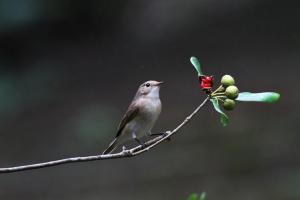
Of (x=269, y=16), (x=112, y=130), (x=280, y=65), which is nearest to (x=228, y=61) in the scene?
(x=280, y=65)

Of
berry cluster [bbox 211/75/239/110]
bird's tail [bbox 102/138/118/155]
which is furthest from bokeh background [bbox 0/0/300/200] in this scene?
berry cluster [bbox 211/75/239/110]

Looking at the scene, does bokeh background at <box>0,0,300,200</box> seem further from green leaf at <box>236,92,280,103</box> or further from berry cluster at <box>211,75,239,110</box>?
green leaf at <box>236,92,280,103</box>

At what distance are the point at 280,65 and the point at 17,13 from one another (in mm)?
3531

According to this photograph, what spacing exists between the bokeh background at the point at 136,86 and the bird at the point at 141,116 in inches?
116

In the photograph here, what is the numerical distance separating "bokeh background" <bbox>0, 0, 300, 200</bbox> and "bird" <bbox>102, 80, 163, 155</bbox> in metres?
2.95

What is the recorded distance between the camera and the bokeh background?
6789mm

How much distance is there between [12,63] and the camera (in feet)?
30.9

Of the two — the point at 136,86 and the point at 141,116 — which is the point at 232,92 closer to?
the point at 141,116

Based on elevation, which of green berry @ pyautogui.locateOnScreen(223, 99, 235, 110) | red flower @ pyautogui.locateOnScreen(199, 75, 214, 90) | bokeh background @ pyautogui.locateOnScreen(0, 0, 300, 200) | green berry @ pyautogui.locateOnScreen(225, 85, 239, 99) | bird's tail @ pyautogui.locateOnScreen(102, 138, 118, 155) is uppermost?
bokeh background @ pyautogui.locateOnScreen(0, 0, 300, 200)

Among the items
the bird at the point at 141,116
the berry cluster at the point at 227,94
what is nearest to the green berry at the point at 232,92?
the berry cluster at the point at 227,94

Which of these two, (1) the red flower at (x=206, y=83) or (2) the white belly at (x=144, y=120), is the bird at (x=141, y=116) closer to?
(2) the white belly at (x=144, y=120)

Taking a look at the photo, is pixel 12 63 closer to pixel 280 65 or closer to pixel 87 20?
pixel 87 20

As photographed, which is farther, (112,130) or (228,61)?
(228,61)

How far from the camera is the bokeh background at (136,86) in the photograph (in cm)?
679
